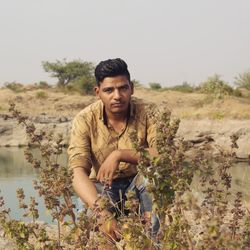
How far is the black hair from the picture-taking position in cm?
357

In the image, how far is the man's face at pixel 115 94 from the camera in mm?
3541

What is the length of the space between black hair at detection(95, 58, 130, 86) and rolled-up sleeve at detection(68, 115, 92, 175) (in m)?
0.31

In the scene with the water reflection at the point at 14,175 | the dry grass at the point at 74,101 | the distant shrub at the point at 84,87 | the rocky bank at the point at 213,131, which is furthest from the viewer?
the distant shrub at the point at 84,87

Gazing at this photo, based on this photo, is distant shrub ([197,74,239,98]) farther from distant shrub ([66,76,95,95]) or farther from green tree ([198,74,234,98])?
distant shrub ([66,76,95,95])

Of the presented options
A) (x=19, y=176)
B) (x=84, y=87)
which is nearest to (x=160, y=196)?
(x=19, y=176)

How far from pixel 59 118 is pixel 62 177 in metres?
21.3

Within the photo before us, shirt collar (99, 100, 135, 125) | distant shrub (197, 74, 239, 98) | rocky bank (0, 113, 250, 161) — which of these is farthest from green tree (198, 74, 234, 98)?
shirt collar (99, 100, 135, 125)

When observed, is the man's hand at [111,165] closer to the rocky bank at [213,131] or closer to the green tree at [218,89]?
the rocky bank at [213,131]

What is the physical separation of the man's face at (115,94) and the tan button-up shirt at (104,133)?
13 cm

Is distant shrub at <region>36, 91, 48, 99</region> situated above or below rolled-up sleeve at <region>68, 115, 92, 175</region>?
below

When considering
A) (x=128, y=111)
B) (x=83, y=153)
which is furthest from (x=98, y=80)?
(x=83, y=153)

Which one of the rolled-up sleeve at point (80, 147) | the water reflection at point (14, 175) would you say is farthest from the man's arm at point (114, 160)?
the water reflection at point (14, 175)

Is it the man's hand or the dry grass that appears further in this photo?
the dry grass

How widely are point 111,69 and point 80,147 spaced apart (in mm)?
544
